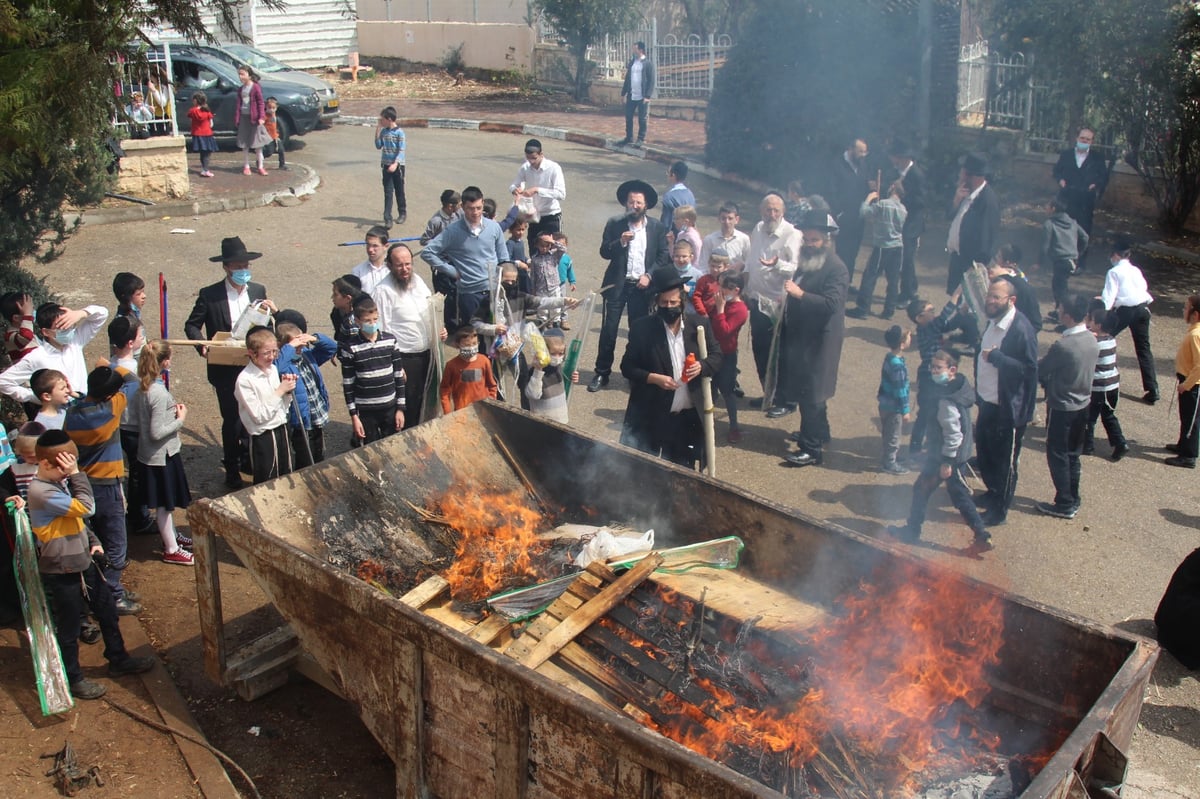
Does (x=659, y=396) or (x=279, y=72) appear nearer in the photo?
(x=659, y=396)

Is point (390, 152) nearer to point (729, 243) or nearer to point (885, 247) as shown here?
point (729, 243)

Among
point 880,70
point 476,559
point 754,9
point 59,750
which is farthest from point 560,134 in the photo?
point 59,750

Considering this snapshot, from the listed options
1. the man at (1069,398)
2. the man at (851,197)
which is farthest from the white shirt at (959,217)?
the man at (1069,398)

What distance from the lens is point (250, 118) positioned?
16656 mm

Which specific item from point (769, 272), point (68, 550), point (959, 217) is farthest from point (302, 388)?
point (959, 217)

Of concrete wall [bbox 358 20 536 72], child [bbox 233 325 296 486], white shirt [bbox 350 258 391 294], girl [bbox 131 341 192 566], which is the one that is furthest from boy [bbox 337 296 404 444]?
concrete wall [bbox 358 20 536 72]

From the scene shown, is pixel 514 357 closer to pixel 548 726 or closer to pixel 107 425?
A: pixel 107 425

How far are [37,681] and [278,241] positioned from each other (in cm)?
961

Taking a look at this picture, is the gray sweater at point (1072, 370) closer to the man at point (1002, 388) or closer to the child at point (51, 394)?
the man at point (1002, 388)

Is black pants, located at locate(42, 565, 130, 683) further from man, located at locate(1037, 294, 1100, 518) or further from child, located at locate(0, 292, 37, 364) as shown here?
man, located at locate(1037, 294, 1100, 518)

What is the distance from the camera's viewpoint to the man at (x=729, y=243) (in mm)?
9719

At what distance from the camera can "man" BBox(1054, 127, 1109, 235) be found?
13.1 metres

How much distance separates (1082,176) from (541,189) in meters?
7.00

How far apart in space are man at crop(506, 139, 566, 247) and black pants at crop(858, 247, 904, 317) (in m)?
3.69
